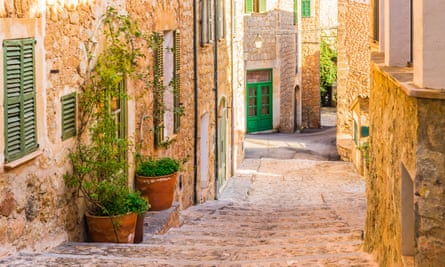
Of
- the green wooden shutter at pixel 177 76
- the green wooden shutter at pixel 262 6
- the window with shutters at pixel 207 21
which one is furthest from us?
the green wooden shutter at pixel 262 6

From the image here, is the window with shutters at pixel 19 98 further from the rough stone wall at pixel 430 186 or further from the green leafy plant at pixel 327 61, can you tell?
the green leafy plant at pixel 327 61

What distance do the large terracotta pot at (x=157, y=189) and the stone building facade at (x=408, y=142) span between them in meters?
3.18

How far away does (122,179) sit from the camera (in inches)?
314

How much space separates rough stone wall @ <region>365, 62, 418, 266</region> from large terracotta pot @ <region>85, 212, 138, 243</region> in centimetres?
231

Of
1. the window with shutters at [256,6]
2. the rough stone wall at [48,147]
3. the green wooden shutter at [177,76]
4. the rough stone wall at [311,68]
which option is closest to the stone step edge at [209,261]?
the rough stone wall at [48,147]

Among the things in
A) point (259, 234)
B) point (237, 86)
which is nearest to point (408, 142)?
point (259, 234)

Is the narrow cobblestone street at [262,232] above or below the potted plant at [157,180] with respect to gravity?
below

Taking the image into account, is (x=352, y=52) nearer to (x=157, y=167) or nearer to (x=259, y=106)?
(x=259, y=106)

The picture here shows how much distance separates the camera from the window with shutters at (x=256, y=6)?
2642 centimetres

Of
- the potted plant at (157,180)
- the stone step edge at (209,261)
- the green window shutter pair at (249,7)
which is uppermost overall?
the green window shutter pair at (249,7)

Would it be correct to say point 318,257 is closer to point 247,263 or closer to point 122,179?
point 247,263

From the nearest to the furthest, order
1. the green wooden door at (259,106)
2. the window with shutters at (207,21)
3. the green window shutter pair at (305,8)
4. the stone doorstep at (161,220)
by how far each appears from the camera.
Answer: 1. the stone doorstep at (161,220)
2. the window with shutters at (207,21)
3. the green wooden door at (259,106)
4. the green window shutter pair at (305,8)

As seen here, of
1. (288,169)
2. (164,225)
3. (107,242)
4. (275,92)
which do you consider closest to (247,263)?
(107,242)

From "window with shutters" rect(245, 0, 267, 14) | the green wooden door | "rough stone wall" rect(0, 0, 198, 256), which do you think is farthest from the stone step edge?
the green wooden door
